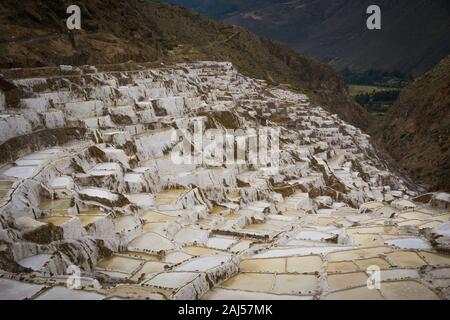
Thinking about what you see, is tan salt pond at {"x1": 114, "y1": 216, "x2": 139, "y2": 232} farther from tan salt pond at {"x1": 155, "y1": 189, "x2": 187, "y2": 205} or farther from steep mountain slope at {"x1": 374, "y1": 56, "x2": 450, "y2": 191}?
steep mountain slope at {"x1": 374, "y1": 56, "x2": 450, "y2": 191}

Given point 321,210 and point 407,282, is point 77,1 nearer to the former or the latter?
point 321,210

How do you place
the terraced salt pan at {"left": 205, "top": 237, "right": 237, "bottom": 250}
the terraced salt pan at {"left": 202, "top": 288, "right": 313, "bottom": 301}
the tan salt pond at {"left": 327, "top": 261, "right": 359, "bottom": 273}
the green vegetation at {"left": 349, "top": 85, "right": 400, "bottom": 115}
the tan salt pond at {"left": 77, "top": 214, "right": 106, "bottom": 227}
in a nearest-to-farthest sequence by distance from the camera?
the terraced salt pan at {"left": 202, "top": 288, "right": 313, "bottom": 301}, the tan salt pond at {"left": 327, "top": 261, "right": 359, "bottom": 273}, the tan salt pond at {"left": 77, "top": 214, "right": 106, "bottom": 227}, the terraced salt pan at {"left": 205, "top": 237, "right": 237, "bottom": 250}, the green vegetation at {"left": 349, "top": 85, "right": 400, "bottom": 115}

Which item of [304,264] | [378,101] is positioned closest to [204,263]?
[304,264]

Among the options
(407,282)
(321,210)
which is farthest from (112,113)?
(407,282)

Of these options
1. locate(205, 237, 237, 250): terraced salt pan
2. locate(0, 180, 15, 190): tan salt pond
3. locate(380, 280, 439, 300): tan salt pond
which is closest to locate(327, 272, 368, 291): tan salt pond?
locate(380, 280, 439, 300): tan salt pond

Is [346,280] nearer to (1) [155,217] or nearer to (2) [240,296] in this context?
(2) [240,296]

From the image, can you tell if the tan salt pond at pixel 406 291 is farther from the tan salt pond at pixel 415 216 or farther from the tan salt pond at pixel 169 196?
the tan salt pond at pixel 169 196
